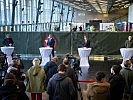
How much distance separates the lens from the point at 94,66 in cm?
1606

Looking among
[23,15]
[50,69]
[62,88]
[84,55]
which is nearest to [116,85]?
[62,88]

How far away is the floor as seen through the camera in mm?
12086

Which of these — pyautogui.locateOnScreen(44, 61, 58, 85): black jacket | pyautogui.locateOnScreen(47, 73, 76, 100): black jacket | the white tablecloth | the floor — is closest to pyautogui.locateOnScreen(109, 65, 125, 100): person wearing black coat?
pyautogui.locateOnScreen(47, 73, 76, 100): black jacket

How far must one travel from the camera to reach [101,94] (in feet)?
20.7

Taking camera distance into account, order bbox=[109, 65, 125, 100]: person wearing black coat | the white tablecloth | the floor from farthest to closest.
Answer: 1. the white tablecloth
2. the floor
3. bbox=[109, 65, 125, 100]: person wearing black coat

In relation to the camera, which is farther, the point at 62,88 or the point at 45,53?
the point at 45,53

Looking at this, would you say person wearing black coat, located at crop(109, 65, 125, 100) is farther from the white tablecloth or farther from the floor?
the white tablecloth

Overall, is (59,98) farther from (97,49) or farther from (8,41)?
(97,49)

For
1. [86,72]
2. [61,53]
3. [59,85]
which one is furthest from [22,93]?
[61,53]

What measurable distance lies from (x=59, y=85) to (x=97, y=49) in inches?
493

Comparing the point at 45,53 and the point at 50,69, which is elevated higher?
the point at 50,69

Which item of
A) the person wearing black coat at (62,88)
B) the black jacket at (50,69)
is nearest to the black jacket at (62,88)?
the person wearing black coat at (62,88)

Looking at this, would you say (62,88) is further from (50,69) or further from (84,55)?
(84,55)

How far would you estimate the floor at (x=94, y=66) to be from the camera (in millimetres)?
12086
